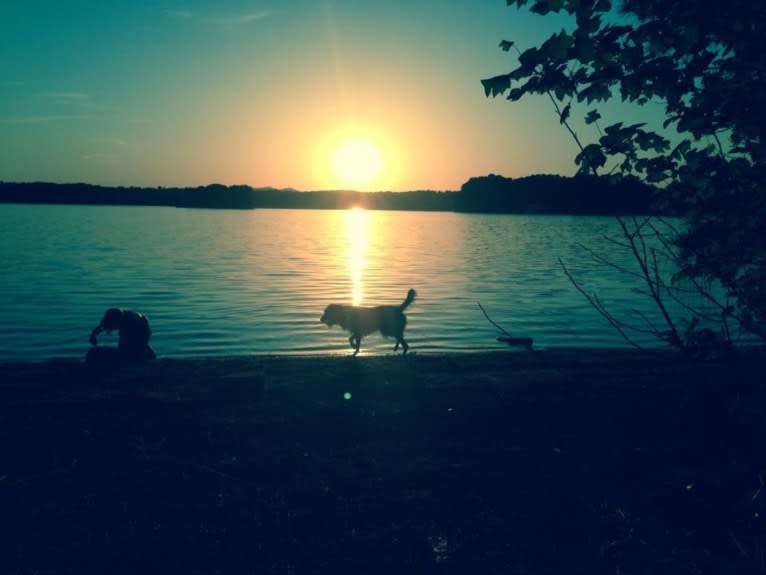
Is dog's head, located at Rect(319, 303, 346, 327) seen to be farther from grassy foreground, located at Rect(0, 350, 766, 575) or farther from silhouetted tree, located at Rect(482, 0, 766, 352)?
silhouetted tree, located at Rect(482, 0, 766, 352)

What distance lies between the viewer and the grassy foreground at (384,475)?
13.9 ft

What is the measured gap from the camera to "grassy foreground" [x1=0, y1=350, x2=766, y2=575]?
167 inches

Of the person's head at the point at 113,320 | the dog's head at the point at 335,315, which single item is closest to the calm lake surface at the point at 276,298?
the dog's head at the point at 335,315

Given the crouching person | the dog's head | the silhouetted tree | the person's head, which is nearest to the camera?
the silhouetted tree

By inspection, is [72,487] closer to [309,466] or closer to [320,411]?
[309,466]

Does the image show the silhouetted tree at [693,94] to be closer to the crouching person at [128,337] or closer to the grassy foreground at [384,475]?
the grassy foreground at [384,475]

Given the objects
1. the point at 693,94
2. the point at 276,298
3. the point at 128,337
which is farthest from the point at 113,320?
the point at 276,298

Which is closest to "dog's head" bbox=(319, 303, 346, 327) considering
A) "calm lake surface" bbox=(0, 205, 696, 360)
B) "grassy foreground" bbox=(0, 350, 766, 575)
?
"calm lake surface" bbox=(0, 205, 696, 360)

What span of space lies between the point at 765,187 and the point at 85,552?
18.1ft

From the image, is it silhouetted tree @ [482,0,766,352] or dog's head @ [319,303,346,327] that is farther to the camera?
dog's head @ [319,303,346,327]

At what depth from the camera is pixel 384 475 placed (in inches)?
220

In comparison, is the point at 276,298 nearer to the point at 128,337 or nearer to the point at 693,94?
the point at 128,337

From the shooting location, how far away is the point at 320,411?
7570 mm

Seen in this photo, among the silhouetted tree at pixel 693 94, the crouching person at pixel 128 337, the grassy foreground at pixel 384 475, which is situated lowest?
the crouching person at pixel 128 337
